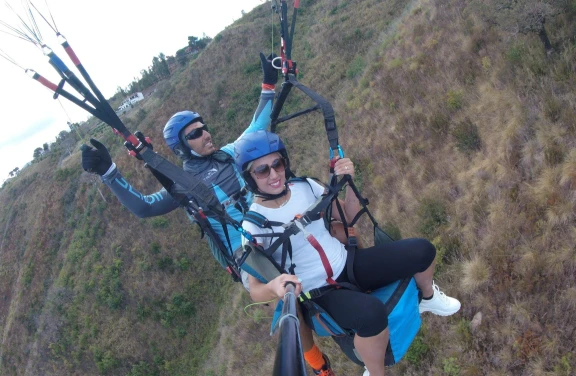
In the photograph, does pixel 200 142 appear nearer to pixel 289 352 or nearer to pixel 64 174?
pixel 289 352

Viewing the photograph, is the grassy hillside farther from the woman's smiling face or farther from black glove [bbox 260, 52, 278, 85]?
black glove [bbox 260, 52, 278, 85]

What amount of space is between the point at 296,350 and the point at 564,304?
309 cm

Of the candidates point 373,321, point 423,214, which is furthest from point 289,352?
point 423,214

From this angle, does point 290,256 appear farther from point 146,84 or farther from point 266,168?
point 146,84

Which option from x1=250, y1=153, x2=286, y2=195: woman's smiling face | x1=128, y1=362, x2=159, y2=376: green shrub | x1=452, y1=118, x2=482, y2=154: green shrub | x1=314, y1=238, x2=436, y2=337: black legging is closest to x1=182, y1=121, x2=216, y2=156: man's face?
x1=250, y1=153, x2=286, y2=195: woman's smiling face

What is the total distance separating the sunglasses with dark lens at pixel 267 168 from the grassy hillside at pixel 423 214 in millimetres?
2625

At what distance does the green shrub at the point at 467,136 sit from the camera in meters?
5.78

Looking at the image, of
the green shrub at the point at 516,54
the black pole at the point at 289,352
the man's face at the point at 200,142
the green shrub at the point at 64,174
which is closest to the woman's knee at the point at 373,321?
the black pole at the point at 289,352

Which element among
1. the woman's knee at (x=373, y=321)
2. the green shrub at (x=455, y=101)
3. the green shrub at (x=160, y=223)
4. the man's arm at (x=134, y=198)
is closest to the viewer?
the woman's knee at (x=373, y=321)

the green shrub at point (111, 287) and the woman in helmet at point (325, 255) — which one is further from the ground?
the woman in helmet at point (325, 255)

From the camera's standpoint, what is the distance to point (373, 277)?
3029 millimetres

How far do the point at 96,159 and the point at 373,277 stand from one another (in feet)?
8.86

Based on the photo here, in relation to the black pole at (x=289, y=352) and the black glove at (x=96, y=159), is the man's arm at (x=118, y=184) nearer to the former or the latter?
the black glove at (x=96, y=159)

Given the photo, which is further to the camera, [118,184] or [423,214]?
[423,214]
